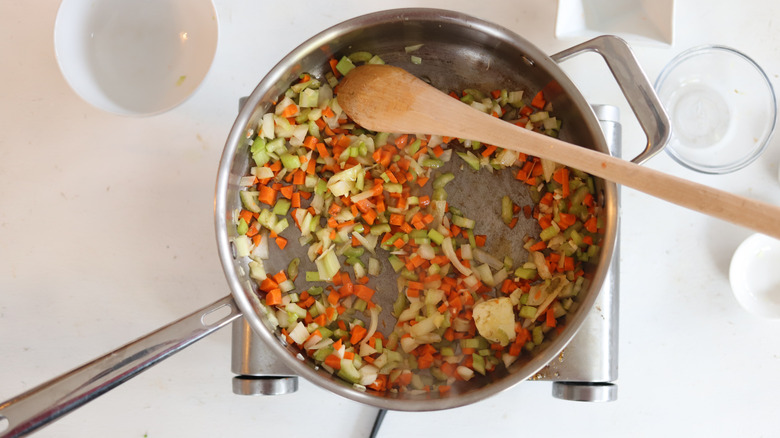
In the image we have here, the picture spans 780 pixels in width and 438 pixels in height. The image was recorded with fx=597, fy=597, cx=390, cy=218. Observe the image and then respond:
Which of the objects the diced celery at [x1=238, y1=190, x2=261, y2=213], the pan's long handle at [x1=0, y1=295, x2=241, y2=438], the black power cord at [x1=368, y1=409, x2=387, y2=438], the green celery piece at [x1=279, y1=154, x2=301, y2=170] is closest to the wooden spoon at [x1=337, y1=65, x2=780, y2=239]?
the green celery piece at [x1=279, y1=154, x2=301, y2=170]

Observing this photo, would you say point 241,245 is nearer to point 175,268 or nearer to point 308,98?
point 175,268

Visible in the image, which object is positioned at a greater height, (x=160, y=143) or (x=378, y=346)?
(x=160, y=143)

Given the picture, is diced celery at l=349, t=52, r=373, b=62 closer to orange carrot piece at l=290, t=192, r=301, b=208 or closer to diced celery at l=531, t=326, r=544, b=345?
orange carrot piece at l=290, t=192, r=301, b=208

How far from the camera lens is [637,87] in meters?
1.00

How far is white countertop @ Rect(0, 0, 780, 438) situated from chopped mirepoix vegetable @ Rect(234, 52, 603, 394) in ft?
0.47

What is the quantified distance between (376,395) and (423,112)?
49 centimetres

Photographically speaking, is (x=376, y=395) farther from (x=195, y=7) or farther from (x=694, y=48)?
(x=694, y=48)

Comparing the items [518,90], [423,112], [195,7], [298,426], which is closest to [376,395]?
[298,426]

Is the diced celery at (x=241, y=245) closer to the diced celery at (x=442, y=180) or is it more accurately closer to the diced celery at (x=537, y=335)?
the diced celery at (x=442, y=180)

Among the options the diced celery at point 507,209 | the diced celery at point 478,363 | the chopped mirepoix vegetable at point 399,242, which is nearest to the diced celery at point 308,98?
the chopped mirepoix vegetable at point 399,242

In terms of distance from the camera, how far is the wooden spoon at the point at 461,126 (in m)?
0.82

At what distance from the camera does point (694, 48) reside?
48.4 inches

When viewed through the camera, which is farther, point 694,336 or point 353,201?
point 694,336

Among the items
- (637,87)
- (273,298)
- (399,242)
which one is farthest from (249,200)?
(637,87)
